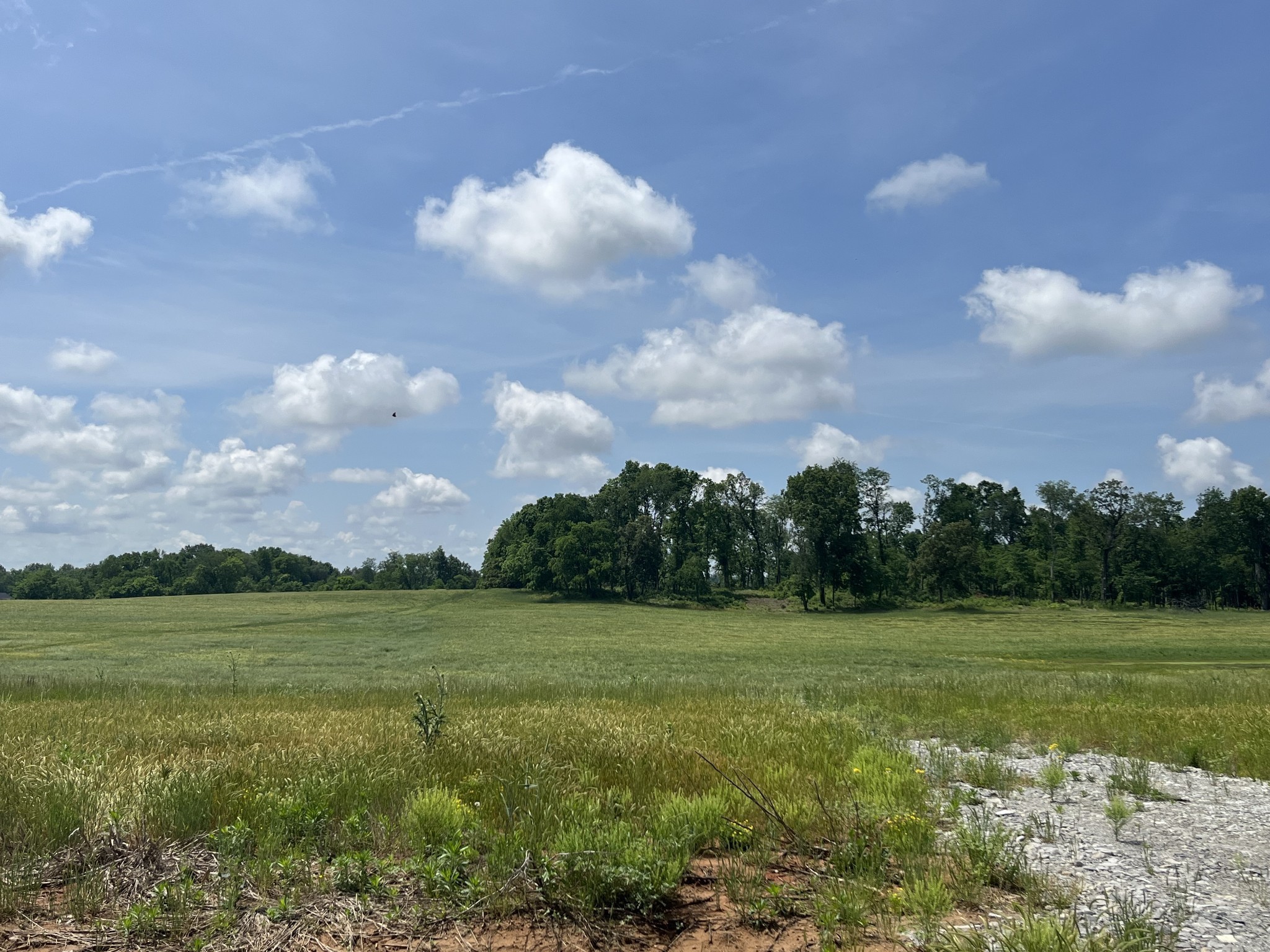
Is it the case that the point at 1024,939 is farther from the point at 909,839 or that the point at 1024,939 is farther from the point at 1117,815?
the point at 1117,815

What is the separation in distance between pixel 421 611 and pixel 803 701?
245ft

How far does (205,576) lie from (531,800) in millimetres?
177701

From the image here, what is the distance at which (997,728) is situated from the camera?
1428 centimetres

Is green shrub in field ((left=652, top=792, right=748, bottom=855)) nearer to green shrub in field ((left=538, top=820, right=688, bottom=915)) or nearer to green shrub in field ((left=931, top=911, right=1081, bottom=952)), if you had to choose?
green shrub in field ((left=538, top=820, right=688, bottom=915))

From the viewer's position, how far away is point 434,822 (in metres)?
6.95

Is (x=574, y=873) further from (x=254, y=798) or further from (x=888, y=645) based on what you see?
(x=888, y=645)

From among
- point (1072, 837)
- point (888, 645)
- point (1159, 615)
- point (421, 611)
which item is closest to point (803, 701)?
point (1072, 837)

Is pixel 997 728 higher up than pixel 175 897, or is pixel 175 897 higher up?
pixel 175 897

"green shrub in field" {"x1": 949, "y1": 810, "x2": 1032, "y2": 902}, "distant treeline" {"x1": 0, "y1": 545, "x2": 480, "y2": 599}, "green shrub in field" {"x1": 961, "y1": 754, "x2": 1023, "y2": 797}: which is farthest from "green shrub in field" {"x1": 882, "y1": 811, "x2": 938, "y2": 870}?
"distant treeline" {"x1": 0, "y1": 545, "x2": 480, "y2": 599}

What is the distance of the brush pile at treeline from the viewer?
104 meters

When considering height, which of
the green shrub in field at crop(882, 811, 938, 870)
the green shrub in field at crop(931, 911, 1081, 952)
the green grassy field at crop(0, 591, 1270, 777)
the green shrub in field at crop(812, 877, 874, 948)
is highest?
the green shrub in field at crop(931, 911, 1081, 952)

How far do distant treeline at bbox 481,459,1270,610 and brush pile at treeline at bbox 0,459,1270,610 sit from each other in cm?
26

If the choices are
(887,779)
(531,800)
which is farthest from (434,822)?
(887,779)

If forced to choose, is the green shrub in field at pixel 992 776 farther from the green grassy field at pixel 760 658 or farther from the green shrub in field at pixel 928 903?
the green shrub in field at pixel 928 903
